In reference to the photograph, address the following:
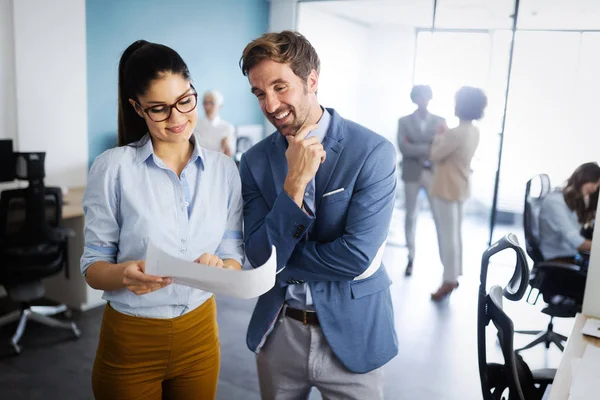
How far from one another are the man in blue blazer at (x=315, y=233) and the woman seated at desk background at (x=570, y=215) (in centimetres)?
238

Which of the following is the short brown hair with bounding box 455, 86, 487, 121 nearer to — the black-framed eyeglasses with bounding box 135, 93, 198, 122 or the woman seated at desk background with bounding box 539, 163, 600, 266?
the woman seated at desk background with bounding box 539, 163, 600, 266

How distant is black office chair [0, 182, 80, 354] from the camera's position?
339 cm

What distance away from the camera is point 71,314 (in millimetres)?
4039

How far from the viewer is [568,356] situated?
5.28 feet

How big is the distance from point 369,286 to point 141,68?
84 centimetres

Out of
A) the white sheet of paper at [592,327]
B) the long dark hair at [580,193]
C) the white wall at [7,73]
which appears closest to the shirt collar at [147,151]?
the white sheet of paper at [592,327]

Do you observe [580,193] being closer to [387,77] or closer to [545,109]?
[545,109]

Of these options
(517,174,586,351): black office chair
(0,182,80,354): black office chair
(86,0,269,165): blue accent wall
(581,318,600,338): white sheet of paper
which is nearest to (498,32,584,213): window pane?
(517,174,586,351): black office chair

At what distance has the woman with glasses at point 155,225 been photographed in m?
1.33

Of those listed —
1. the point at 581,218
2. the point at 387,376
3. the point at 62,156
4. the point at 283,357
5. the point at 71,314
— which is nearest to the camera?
the point at 283,357

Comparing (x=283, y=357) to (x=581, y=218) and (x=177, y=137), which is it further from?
(x=581, y=218)

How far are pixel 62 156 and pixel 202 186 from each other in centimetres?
369

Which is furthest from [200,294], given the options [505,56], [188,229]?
[505,56]

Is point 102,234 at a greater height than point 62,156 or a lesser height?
greater
